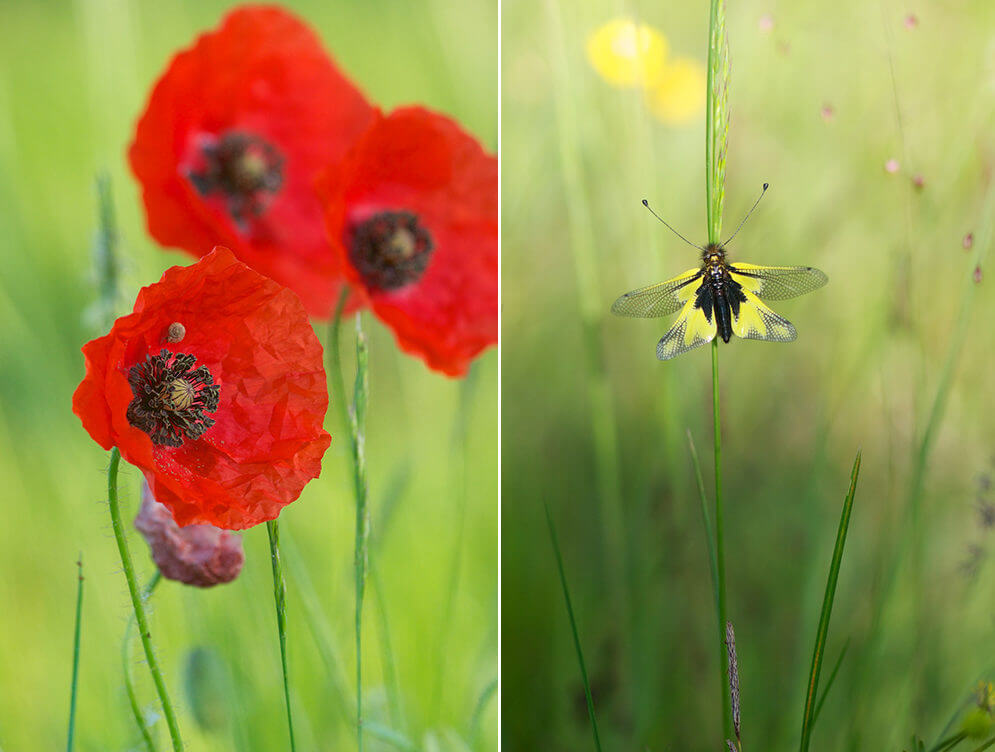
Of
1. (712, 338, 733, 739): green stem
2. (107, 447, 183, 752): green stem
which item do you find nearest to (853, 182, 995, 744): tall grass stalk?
(712, 338, 733, 739): green stem

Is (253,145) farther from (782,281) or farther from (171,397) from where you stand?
(782,281)

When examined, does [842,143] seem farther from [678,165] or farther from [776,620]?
[776,620]

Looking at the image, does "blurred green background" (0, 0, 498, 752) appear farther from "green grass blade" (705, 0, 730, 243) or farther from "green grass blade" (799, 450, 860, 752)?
"green grass blade" (799, 450, 860, 752)

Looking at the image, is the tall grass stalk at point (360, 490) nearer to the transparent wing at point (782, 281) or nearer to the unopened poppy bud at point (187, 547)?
the unopened poppy bud at point (187, 547)

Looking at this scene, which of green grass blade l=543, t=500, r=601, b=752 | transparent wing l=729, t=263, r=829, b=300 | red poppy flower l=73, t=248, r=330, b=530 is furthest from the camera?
green grass blade l=543, t=500, r=601, b=752

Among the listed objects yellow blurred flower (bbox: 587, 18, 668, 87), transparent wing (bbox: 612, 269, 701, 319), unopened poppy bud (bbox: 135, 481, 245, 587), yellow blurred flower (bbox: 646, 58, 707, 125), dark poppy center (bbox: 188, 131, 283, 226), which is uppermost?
yellow blurred flower (bbox: 587, 18, 668, 87)

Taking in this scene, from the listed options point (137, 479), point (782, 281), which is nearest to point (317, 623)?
point (137, 479)
